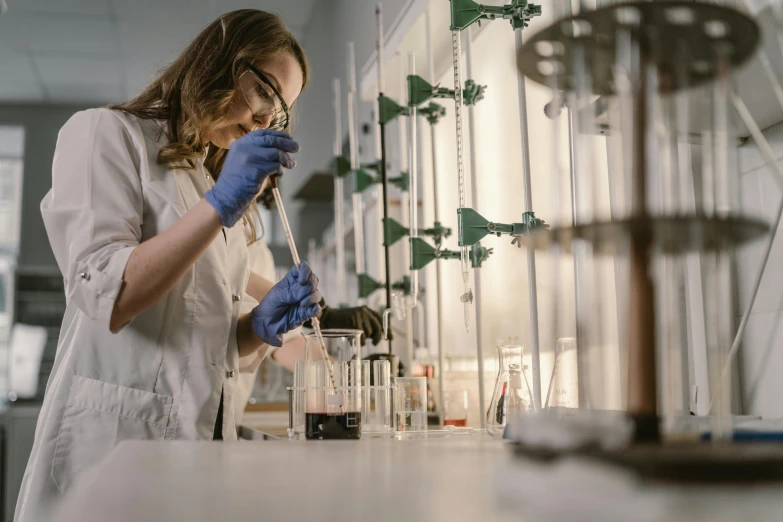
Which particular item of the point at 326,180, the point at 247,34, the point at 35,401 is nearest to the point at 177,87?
the point at 247,34

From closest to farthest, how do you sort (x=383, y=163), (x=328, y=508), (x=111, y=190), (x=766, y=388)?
(x=328, y=508), (x=766, y=388), (x=111, y=190), (x=383, y=163)

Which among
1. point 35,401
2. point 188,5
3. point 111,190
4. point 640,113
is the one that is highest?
point 188,5

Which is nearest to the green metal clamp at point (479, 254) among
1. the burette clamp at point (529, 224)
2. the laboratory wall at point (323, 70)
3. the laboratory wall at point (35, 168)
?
the burette clamp at point (529, 224)

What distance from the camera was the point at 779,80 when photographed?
1028 millimetres

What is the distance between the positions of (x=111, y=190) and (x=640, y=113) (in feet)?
3.55

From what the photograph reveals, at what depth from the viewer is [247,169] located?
4.27ft

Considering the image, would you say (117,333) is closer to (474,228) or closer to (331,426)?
(331,426)

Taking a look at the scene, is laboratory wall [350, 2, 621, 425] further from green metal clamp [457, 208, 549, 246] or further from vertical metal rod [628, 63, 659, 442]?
vertical metal rod [628, 63, 659, 442]

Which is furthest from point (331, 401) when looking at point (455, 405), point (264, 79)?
point (455, 405)

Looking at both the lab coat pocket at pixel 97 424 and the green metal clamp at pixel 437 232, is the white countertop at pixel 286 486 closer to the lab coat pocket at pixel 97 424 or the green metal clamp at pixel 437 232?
the lab coat pocket at pixel 97 424

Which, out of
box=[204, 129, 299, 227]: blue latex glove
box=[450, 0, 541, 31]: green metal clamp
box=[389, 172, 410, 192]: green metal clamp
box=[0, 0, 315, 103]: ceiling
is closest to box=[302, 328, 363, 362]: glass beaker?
box=[204, 129, 299, 227]: blue latex glove

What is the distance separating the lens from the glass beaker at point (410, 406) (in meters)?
1.46

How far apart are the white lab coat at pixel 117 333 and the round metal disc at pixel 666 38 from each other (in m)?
0.96

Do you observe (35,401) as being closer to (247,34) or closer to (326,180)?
(326,180)
